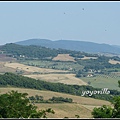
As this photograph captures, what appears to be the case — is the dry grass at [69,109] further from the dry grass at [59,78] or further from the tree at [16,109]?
the dry grass at [59,78]

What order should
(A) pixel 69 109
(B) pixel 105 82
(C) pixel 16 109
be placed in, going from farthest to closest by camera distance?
(B) pixel 105 82 → (A) pixel 69 109 → (C) pixel 16 109

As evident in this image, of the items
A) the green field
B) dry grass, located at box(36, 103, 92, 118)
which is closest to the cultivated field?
dry grass, located at box(36, 103, 92, 118)

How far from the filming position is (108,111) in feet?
94.2

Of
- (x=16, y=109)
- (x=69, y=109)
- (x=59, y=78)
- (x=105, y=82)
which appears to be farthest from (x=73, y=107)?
(x=59, y=78)

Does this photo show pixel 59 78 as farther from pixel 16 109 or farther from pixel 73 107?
pixel 16 109

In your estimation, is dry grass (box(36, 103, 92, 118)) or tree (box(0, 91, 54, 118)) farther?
dry grass (box(36, 103, 92, 118))

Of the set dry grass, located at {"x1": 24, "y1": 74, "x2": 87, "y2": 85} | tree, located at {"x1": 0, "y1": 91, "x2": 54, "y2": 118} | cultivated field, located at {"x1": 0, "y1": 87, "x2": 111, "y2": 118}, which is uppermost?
tree, located at {"x1": 0, "y1": 91, "x2": 54, "y2": 118}

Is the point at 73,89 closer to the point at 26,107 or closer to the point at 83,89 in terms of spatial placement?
the point at 83,89

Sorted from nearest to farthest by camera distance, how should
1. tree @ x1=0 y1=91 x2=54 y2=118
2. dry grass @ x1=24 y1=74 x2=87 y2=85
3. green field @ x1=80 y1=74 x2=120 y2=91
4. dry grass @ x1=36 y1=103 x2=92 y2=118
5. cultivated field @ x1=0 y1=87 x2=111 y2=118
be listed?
tree @ x1=0 y1=91 x2=54 y2=118
cultivated field @ x1=0 y1=87 x2=111 y2=118
dry grass @ x1=36 y1=103 x2=92 y2=118
green field @ x1=80 y1=74 x2=120 y2=91
dry grass @ x1=24 y1=74 x2=87 y2=85

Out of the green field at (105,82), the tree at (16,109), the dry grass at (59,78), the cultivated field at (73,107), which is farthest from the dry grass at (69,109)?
the dry grass at (59,78)

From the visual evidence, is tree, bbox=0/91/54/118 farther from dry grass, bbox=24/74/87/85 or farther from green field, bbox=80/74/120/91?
dry grass, bbox=24/74/87/85

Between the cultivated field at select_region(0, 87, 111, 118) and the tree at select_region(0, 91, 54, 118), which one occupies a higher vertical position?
the tree at select_region(0, 91, 54, 118)

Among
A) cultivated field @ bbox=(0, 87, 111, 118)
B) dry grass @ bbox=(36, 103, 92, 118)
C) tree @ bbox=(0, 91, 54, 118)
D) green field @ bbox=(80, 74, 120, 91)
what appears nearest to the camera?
tree @ bbox=(0, 91, 54, 118)

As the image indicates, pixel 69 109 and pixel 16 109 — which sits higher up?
pixel 16 109
